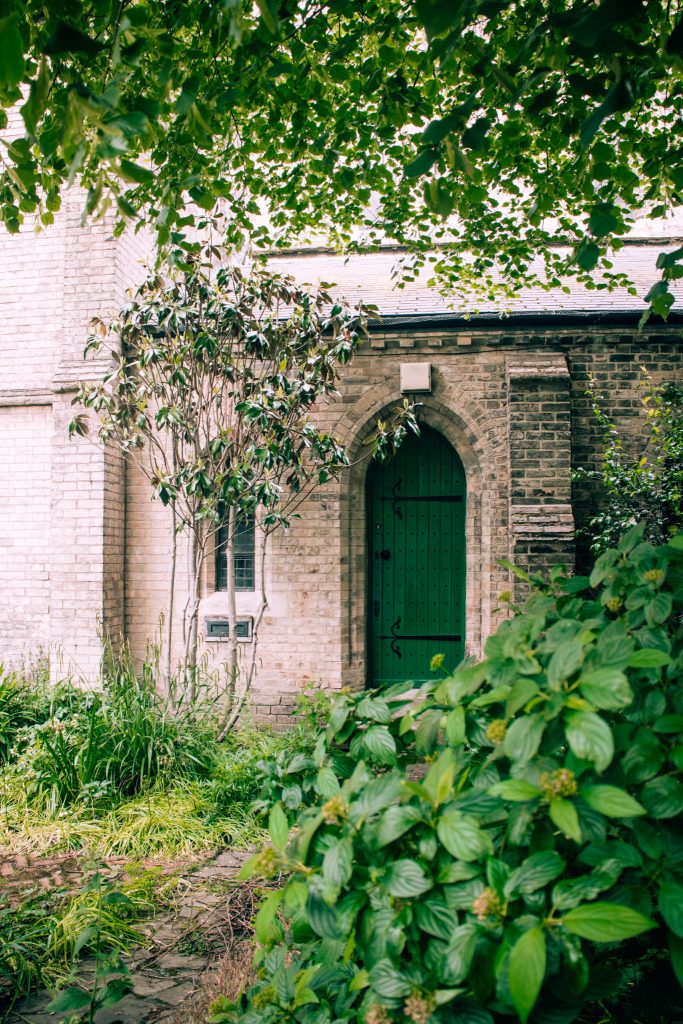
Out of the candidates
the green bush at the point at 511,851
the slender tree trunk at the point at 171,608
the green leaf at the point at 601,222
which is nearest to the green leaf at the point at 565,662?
the green bush at the point at 511,851

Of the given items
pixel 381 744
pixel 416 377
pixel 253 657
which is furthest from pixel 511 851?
pixel 416 377

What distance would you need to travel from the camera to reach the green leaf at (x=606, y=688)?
1168 millimetres

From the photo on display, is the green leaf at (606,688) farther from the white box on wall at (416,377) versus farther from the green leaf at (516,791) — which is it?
the white box on wall at (416,377)

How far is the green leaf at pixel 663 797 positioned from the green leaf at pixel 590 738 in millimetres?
142

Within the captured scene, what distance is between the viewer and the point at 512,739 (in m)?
1.24

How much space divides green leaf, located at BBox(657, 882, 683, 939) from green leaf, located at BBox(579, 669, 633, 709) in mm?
304

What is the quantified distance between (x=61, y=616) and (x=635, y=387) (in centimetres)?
672

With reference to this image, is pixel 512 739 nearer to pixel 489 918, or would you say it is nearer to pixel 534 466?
pixel 489 918

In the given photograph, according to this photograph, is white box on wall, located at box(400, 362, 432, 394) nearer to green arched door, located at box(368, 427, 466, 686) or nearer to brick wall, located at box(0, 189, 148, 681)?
green arched door, located at box(368, 427, 466, 686)

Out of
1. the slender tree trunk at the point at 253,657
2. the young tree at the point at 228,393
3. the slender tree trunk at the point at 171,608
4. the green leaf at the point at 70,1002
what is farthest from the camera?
the slender tree trunk at the point at 253,657

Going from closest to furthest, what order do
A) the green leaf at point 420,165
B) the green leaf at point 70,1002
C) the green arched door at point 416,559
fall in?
the green leaf at point 70,1002 < the green leaf at point 420,165 < the green arched door at point 416,559

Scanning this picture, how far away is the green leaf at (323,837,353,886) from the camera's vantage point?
126cm

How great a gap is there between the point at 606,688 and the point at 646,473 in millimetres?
6198

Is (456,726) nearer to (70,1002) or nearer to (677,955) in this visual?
(677,955)
